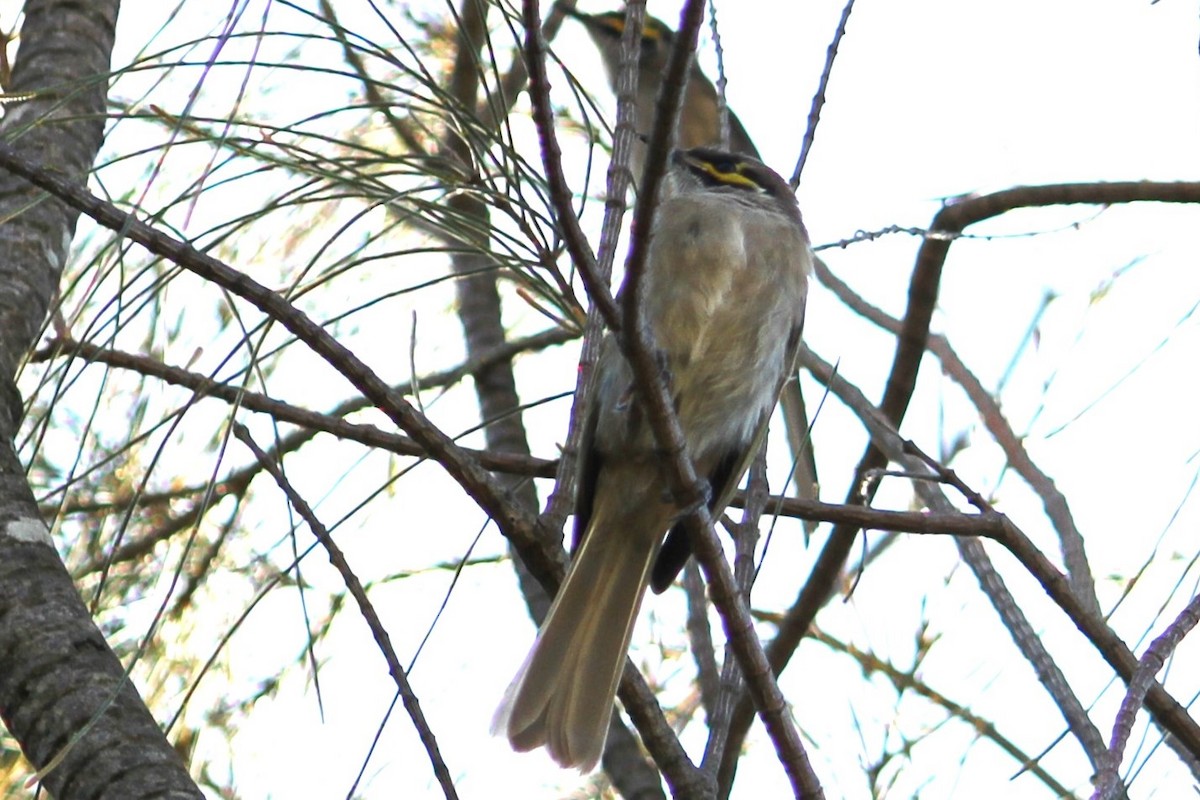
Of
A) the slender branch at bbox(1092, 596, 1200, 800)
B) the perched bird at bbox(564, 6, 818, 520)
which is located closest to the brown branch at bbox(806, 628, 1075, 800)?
the slender branch at bbox(1092, 596, 1200, 800)

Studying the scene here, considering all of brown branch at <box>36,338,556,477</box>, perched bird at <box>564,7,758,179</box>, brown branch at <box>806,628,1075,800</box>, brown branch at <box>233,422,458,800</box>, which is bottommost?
brown branch at <box>233,422,458,800</box>

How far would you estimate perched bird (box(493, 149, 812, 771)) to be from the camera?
A: 257 cm

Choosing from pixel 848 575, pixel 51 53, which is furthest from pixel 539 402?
pixel 848 575

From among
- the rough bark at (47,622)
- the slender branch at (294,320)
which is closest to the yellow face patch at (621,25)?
the rough bark at (47,622)

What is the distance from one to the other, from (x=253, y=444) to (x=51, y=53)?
3.55 feet

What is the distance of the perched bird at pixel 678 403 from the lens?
257cm

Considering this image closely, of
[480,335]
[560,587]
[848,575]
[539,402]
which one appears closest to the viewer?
[560,587]

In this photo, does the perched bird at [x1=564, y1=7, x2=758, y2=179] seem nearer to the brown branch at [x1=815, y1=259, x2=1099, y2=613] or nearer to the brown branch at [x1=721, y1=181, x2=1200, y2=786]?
the brown branch at [x1=815, y1=259, x2=1099, y2=613]

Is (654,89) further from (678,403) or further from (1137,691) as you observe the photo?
(1137,691)

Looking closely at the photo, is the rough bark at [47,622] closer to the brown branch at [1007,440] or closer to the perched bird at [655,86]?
the brown branch at [1007,440]

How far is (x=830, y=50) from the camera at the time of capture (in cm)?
233

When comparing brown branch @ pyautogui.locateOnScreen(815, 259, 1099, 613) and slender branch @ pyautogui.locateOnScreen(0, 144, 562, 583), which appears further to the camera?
brown branch @ pyautogui.locateOnScreen(815, 259, 1099, 613)

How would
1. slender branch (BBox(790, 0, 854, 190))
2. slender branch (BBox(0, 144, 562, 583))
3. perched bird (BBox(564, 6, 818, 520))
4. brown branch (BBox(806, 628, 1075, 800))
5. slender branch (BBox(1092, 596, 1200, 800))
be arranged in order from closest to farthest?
slender branch (BBox(1092, 596, 1200, 800))
slender branch (BBox(0, 144, 562, 583))
slender branch (BBox(790, 0, 854, 190))
brown branch (BBox(806, 628, 1075, 800))
perched bird (BBox(564, 6, 818, 520))

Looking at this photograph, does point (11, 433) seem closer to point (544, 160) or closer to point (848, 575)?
point (544, 160)
